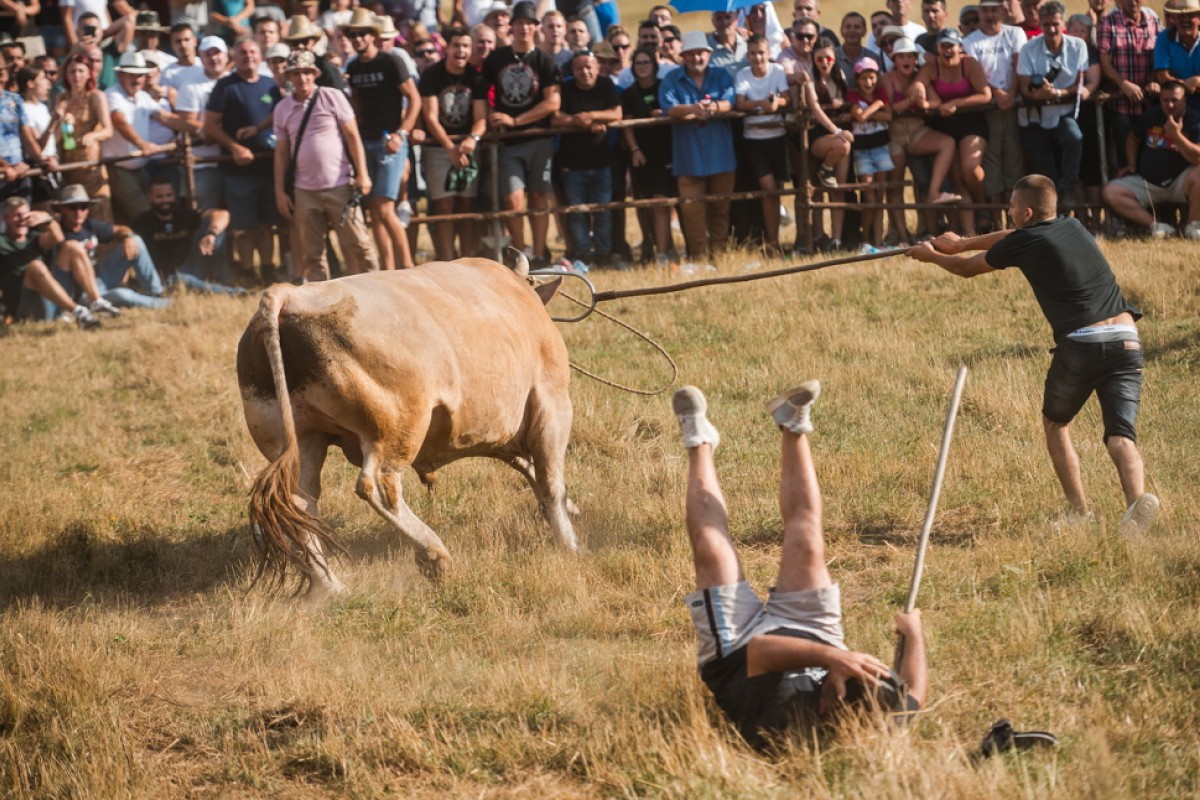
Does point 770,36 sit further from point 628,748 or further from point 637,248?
point 628,748

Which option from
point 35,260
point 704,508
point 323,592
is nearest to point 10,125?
point 35,260

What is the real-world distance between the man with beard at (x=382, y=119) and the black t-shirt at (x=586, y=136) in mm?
1416

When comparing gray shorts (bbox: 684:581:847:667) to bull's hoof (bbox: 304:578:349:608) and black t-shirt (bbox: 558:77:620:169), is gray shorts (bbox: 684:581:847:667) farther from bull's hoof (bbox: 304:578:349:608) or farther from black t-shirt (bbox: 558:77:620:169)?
black t-shirt (bbox: 558:77:620:169)

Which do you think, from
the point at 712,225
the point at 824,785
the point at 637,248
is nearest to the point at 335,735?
the point at 824,785

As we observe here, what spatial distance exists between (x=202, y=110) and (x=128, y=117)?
2.25 ft

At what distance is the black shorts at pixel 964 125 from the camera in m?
13.1

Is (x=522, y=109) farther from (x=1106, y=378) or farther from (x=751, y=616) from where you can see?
(x=751, y=616)

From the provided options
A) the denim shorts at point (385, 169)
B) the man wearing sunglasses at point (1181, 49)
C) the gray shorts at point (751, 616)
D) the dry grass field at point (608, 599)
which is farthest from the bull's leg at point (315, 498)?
the man wearing sunglasses at point (1181, 49)

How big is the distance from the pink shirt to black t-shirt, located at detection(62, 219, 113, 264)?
86.8 inches

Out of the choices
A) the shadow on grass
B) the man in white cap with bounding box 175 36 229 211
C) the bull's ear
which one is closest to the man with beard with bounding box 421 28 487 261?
the man in white cap with bounding box 175 36 229 211

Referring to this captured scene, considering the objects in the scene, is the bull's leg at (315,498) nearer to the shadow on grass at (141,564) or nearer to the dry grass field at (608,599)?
the dry grass field at (608,599)

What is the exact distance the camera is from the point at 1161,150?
12.6 m

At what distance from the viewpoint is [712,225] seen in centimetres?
1377

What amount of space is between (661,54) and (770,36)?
1076 mm
